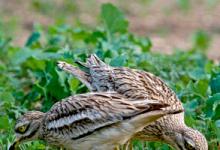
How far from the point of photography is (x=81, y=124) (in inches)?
286

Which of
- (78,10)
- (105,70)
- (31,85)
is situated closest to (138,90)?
(105,70)

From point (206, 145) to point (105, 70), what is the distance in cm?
122

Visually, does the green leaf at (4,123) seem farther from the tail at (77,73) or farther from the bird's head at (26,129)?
the tail at (77,73)

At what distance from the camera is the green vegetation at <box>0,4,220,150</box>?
8.09m

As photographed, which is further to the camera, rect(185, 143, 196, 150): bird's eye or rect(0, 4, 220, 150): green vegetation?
rect(0, 4, 220, 150): green vegetation

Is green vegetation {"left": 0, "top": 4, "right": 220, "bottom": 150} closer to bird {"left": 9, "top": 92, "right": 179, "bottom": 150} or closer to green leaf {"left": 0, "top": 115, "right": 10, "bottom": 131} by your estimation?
green leaf {"left": 0, "top": 115, "right": 10, "bottom": 131}

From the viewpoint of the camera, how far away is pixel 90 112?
7285 millimetres

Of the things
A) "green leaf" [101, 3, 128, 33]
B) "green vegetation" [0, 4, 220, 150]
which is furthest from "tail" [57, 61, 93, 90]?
"green leaf" [101, 3, 128, 33]

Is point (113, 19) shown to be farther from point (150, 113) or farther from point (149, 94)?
point (150, 113)

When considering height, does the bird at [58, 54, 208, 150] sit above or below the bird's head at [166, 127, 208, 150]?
above

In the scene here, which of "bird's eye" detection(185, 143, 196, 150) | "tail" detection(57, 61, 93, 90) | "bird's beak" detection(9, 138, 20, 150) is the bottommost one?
"bird's eye" detection(185, 143, 196, 150)

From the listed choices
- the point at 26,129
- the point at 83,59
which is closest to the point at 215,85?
the point at 83,59

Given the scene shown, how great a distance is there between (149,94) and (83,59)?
154cm

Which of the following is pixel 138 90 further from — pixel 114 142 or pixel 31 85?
pixel 31 85
